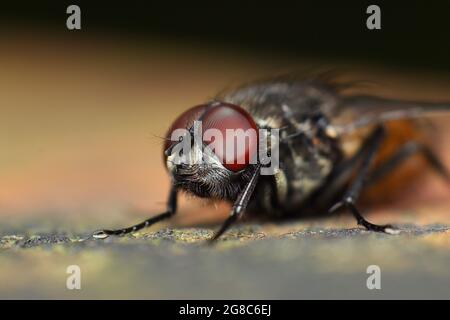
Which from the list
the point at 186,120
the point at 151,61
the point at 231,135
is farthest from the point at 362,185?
the point at 151,61

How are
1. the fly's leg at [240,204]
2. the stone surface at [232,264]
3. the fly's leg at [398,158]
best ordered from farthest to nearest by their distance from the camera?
the fly's leg at [398,158]
the fly's leg at [240,204]
the stone surface at [232,264]

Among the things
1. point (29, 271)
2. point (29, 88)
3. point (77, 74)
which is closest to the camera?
point (29, 271)

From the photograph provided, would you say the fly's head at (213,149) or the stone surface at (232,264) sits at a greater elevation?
the fly's head at (213,149)

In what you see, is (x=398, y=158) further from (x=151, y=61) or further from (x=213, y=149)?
(x=151, y=61)

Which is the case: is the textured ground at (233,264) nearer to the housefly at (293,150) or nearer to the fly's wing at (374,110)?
the housefly at (293,150)

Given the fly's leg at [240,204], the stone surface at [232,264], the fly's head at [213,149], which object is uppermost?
the fly's head at [213,149]

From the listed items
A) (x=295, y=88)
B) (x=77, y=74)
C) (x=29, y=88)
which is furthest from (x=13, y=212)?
(x=77, y=74)

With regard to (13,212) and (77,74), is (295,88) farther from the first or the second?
(77,74)

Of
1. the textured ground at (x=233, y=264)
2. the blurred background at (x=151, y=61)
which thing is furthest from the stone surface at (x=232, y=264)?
the blurred background at (x=151, y=61)
